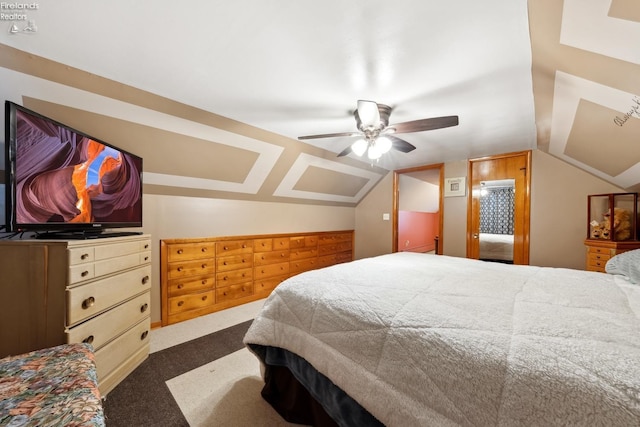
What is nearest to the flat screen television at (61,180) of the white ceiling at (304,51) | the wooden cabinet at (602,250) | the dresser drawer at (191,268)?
the white ceiling at (304,51)

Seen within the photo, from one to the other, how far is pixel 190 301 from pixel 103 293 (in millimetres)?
1402

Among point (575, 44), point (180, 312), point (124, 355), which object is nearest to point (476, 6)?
point (575, 44)

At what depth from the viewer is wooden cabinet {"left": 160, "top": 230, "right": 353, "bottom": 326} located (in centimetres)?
275

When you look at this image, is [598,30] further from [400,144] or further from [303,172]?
[303,172]

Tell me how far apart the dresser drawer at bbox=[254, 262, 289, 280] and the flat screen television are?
6.03ft

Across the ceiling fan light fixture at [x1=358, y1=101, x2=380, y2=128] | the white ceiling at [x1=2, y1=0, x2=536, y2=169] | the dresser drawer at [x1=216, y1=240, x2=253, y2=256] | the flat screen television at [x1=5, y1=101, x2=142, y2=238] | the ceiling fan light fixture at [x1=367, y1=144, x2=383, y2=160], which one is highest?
the white ceiling at [x1=2, y1=0, x2=536, y2=169]

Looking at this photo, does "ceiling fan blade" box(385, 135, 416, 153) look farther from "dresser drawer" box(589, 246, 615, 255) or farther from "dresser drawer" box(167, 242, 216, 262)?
"dresser drawer" box(167, 242, 216, 262)

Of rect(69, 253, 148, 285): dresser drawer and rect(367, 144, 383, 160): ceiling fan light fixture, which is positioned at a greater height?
rect(367, 144, 383, 160): ceiling fan light fixture

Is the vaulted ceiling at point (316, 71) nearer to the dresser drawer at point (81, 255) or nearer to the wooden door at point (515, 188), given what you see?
the wooden door at point (515, 188)

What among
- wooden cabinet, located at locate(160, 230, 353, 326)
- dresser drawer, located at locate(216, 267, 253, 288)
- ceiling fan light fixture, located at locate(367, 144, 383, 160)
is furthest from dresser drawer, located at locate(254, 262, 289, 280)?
ceiling fan light fixture, located at locate(367, 144, 383, 160)

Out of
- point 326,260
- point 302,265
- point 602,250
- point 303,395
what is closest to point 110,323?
point 303,395

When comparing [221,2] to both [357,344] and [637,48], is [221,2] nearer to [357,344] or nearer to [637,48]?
[357,344]

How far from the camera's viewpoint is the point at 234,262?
3.32m

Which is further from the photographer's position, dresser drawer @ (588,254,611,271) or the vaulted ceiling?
dresser drawer @ (588,254,611,271)
